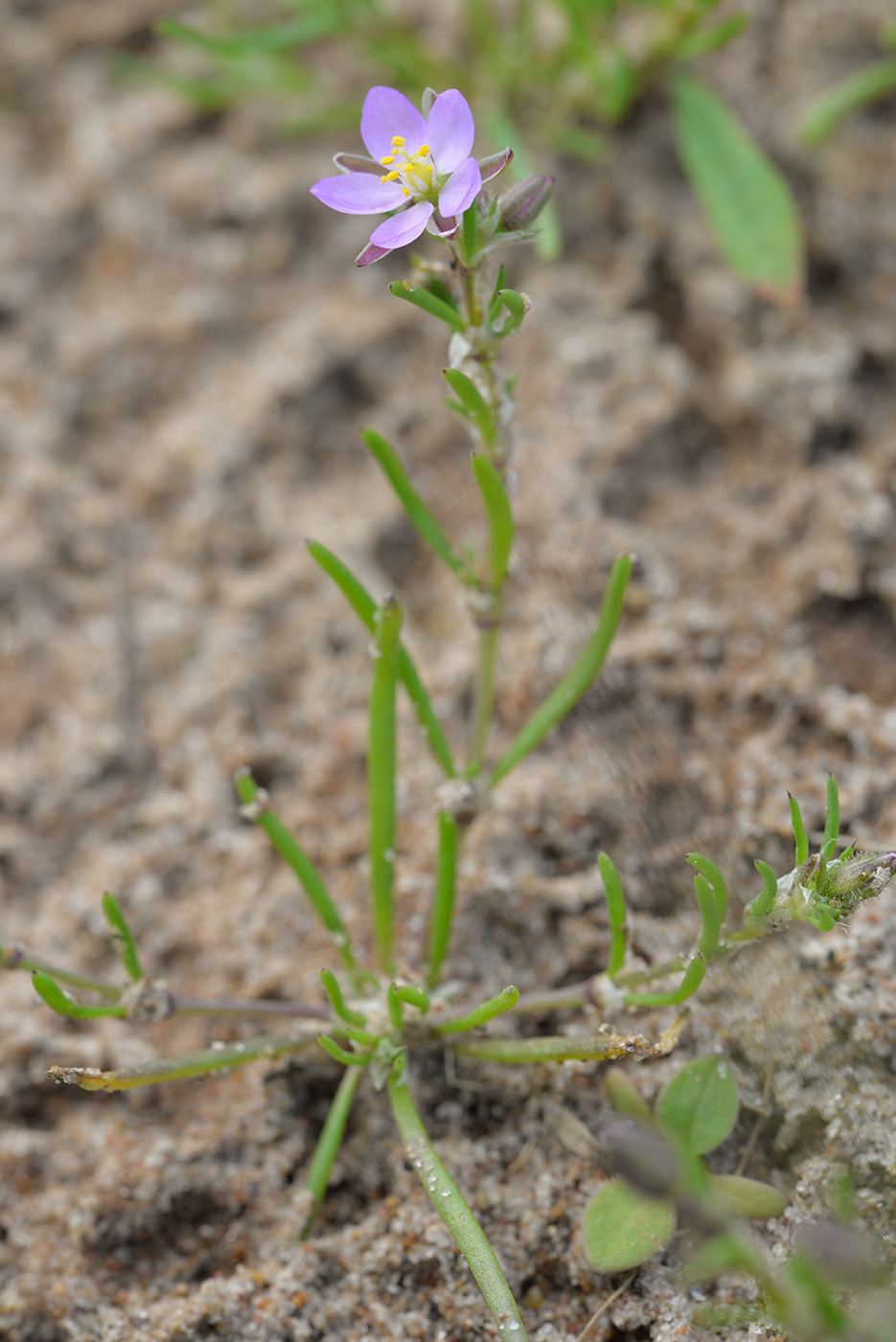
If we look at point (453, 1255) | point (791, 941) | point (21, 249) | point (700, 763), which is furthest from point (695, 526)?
point (21, 249)

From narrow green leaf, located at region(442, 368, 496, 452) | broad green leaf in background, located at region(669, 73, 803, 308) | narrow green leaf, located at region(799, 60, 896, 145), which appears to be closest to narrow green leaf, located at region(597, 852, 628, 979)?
narrow green leaf, located at region(442, 368, 496, 452)

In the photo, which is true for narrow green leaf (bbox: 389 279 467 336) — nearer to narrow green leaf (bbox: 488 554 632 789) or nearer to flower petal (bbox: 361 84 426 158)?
flower petal (bbox: 361 84 426 158)

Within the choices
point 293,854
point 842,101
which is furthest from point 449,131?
point 842,101

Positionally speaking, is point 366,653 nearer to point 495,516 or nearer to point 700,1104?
point 495,516

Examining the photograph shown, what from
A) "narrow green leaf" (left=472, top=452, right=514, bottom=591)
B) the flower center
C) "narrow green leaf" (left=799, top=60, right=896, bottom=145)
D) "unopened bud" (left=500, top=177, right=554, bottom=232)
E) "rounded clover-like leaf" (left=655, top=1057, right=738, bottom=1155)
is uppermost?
the flower center

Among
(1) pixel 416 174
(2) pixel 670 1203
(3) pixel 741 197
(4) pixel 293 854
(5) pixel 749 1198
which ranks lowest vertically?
(5) pixel 749 1198

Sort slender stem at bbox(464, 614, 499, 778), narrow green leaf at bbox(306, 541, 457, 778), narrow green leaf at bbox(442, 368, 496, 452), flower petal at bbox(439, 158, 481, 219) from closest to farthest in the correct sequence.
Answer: flower petal at bbox(439, 158, 481, 219)
narrow green leaf at bbox(442, 368, 496, 452)
narrow green leaf at bbox(306, 541, 457, 778)
slender stem at bbox(464, 614, 499, 778)

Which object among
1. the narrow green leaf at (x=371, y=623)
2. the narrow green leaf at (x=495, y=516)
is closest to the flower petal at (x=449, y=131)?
the narrow green leaf at (x=495, y=516)
